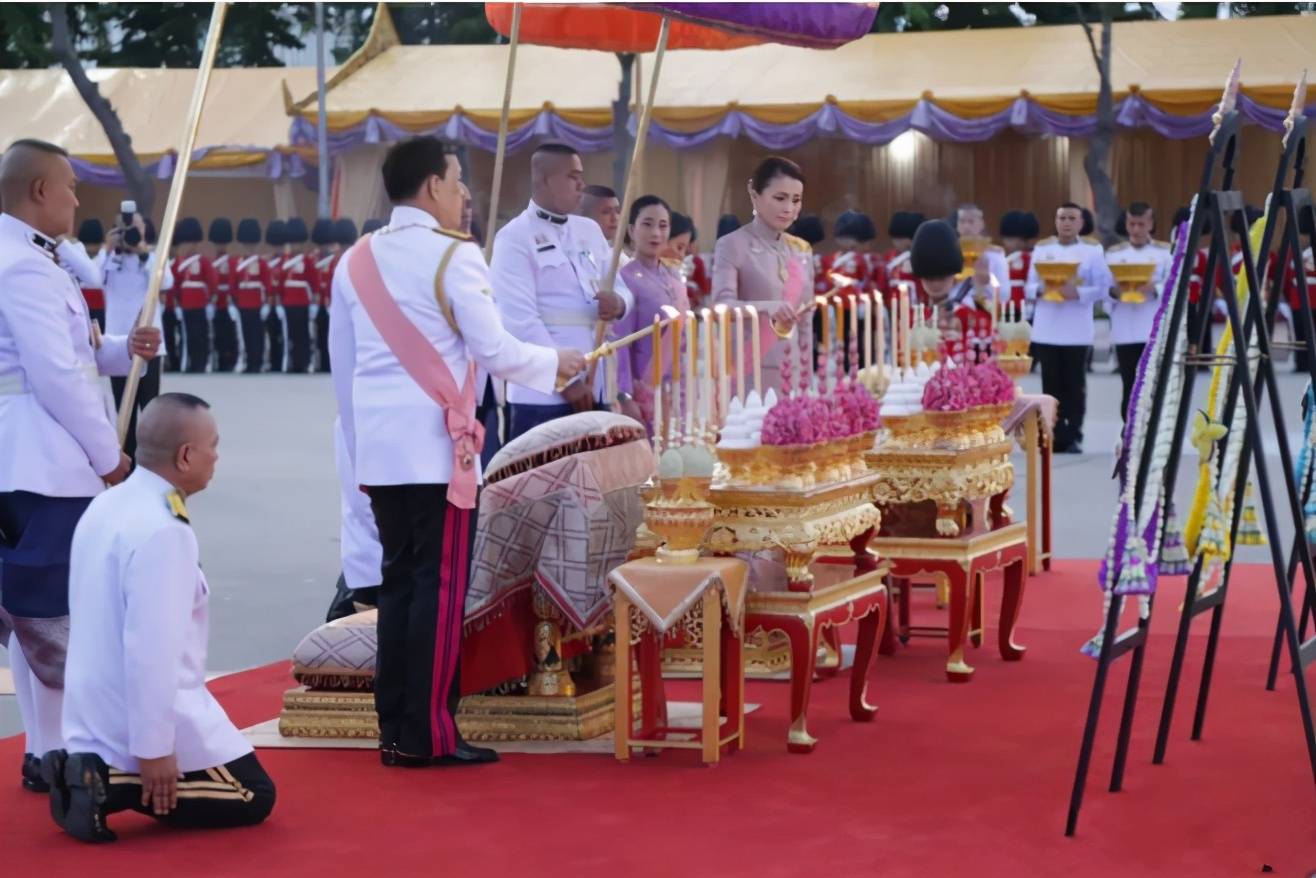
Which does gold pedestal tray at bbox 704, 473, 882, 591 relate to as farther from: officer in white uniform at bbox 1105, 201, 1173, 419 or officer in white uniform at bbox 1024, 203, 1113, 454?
officer in white uniform at bbox 1024, 203, 1113, 454

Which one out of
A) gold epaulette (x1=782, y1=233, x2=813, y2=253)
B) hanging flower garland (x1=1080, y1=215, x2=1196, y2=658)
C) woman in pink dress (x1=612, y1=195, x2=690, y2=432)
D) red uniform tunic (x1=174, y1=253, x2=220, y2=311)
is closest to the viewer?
hanging flower garland (x1=1080, y1=215, x2=1196, y2=658)

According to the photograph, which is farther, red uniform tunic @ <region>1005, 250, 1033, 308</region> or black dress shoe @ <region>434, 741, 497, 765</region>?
red uniform tunic @ <region>1005, 250, 1033, 308</region>

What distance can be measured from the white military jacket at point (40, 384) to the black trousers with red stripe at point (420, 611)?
0.70 meters

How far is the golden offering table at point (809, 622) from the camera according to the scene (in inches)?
196

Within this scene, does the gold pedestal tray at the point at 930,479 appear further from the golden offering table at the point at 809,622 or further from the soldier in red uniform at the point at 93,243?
the soldier in red uniform at the point at 93,243

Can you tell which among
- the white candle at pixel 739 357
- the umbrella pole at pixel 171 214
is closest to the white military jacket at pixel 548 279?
the white candle at pixel 739 357

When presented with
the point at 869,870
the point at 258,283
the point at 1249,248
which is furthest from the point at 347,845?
the point at 258,283

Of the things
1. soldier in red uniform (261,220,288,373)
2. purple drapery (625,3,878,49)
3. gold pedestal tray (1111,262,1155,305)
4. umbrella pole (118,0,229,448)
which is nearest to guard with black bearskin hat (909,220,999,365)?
purple drapery (625,3,878,49)

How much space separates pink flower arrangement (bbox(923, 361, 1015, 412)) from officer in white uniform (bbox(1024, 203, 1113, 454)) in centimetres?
527

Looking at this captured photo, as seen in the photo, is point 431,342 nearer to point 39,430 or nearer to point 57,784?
point 39,430

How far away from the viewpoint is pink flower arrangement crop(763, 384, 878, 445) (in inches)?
199

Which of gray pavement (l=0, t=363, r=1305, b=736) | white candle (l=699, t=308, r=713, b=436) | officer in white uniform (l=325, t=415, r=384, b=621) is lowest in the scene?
gray pavement (l=0, t=363, r=1305, b=736)

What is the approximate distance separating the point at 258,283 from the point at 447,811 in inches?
671

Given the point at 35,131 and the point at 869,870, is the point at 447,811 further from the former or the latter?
the point at 35,131
